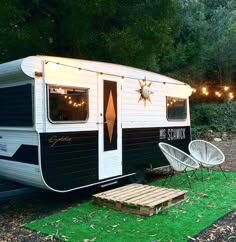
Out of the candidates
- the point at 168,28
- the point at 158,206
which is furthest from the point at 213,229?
the point at 168,28

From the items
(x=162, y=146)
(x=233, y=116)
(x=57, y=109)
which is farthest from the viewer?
(x=233, y=116)

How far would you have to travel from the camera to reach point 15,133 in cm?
555

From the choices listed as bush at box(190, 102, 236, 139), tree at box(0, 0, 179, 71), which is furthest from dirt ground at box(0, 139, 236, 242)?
bush at box(190, 102, 236, 139)

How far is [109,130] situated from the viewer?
635cm

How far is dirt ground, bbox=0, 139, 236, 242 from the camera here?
4488 millimetres

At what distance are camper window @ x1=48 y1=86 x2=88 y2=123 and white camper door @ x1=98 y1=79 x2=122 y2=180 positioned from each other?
41 cm

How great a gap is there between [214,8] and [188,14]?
452cm

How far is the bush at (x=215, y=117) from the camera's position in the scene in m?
17.5

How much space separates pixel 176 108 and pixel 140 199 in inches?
130

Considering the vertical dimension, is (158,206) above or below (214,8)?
below

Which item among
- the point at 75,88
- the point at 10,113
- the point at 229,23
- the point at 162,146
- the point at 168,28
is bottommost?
the point at 162,146

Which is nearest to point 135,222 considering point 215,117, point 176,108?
point 176,108

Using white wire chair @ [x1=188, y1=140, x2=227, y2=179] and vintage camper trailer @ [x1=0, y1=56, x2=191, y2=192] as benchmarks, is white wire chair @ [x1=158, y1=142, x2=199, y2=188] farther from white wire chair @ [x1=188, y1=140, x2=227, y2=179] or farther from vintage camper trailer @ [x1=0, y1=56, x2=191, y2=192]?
white wire chair @ [x1=188, y1=140, x2=227, y2=179]

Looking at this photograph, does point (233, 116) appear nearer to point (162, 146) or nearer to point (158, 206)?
point (162, 146)
